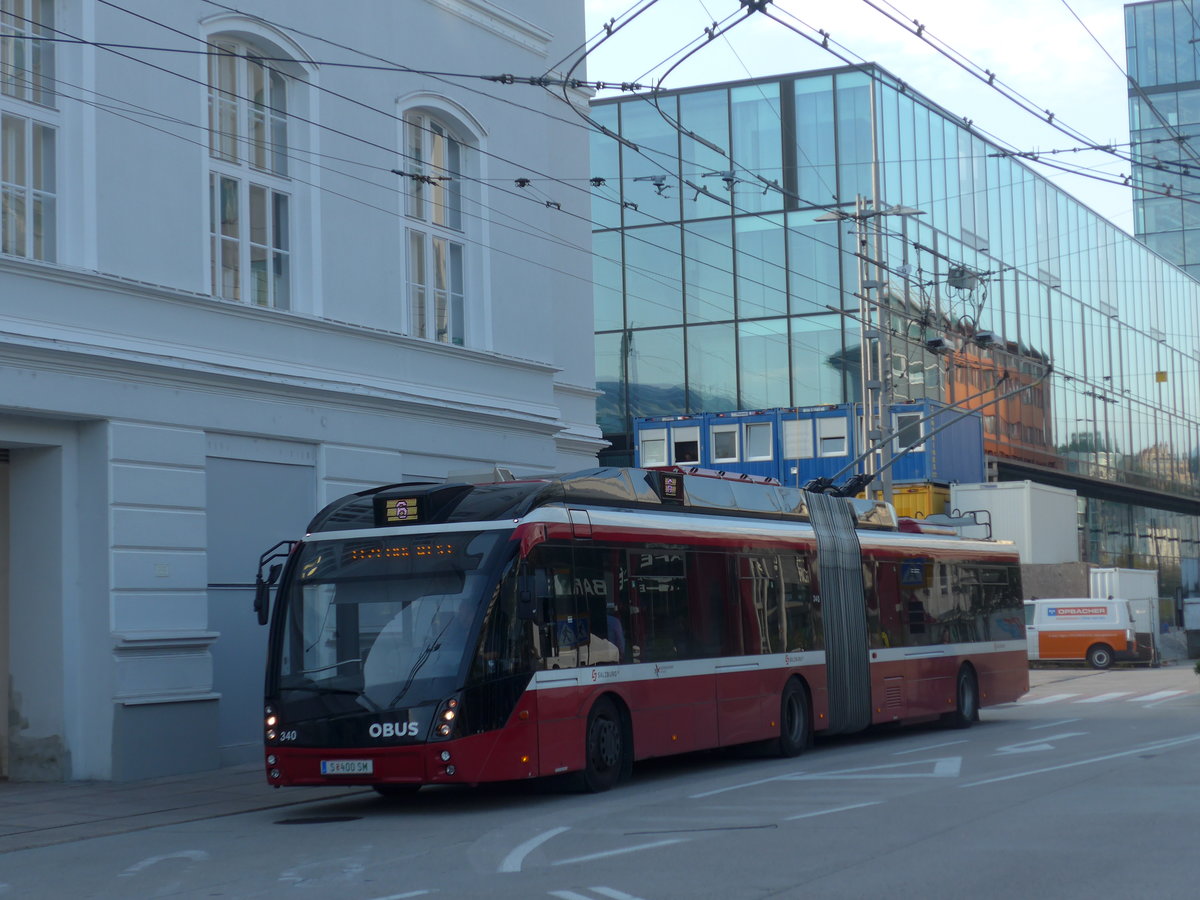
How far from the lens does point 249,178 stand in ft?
65.1

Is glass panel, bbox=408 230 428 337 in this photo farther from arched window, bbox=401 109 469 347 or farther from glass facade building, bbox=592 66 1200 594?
glass facade building, bbox=592 66 1200 594

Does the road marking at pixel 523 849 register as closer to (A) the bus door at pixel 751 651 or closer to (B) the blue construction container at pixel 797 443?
(A) the bus door at pixel 751 651

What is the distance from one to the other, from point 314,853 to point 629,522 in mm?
5608

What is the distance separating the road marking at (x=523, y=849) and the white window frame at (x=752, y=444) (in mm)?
44179

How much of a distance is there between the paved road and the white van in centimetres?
2772

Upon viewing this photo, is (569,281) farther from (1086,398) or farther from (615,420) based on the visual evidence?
(1086,398)

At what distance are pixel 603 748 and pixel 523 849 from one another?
4.05 metres

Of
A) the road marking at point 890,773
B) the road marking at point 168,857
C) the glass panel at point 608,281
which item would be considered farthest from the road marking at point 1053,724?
the glass panel at point 608,281

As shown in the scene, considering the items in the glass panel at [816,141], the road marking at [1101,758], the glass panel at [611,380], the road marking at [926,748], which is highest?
the glass panel at [816,141]

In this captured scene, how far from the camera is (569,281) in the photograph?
27328mm

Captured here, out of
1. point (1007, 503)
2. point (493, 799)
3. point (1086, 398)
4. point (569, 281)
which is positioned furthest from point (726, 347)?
point (493, 799)

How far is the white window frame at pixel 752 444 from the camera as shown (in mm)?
56094

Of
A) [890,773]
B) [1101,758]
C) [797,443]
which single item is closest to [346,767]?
[890,773]

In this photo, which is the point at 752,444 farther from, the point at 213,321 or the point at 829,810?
the point at 829,810
